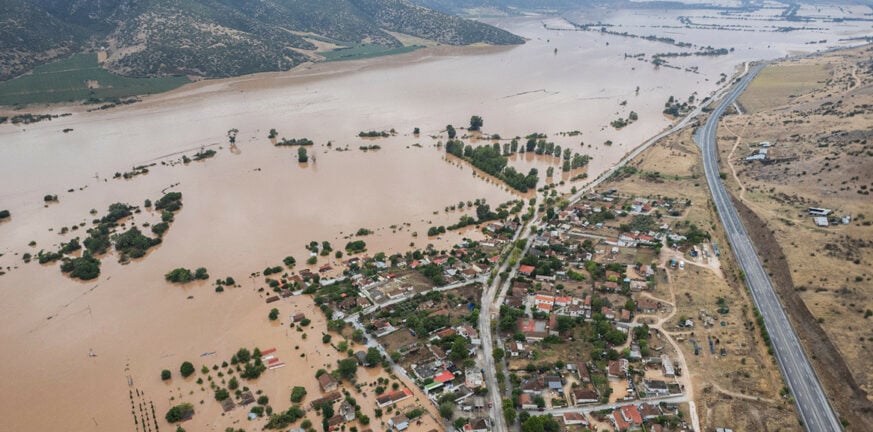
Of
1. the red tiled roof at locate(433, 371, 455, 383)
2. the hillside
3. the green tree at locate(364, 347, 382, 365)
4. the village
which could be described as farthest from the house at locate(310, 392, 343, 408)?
the hillside

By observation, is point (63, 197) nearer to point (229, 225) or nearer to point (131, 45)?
point (229, 225)

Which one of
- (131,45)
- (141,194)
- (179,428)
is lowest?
(179,428)

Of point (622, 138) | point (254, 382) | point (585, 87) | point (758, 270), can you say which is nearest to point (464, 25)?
point (585, 87)

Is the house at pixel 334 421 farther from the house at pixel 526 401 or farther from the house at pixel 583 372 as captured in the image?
the house at pixel 583 372

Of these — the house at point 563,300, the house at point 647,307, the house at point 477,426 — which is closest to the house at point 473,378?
the house at point 477,426

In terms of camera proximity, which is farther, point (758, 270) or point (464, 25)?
point (464, 25)

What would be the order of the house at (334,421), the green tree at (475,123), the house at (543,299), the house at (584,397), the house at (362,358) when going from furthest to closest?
the green tree at (475,123) → the house at (543,299) → the house at (362,358) → the house at (584,397) → the house at (334,421)

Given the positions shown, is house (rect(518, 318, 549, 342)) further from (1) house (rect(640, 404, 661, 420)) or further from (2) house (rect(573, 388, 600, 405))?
(1) house (rect(640, 404, 661, 420))
